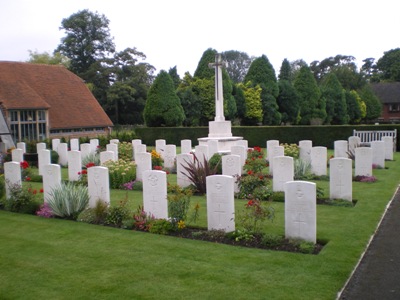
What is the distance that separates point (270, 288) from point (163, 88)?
26.5m

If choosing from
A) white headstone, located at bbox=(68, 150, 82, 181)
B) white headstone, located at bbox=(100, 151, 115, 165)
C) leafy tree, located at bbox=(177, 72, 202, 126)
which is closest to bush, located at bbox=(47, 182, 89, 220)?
white headstone, located at bbox=(68, 150, 82, 181)

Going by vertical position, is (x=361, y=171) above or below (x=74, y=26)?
below

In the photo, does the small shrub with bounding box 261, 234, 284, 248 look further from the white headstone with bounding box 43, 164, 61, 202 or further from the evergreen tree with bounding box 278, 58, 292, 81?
the evergreen tree with bounding box 278, 58, 292, 81

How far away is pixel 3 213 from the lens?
1005 centimetres

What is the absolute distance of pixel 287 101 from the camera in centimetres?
3725

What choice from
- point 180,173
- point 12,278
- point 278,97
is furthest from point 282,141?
point 12,278

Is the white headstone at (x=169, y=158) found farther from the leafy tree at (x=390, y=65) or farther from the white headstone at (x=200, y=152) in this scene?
the leafy tree at (x=390, y=65)

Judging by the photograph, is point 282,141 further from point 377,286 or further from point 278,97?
point 377,286

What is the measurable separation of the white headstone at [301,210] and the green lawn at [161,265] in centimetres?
40

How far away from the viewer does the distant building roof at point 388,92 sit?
192 ft

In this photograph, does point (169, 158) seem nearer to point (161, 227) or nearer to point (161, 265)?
point (161, 227)

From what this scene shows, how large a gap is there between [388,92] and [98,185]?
58699mm

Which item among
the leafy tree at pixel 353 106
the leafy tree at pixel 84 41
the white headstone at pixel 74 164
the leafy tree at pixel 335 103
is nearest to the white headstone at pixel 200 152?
the white headstone at pixel 74 164

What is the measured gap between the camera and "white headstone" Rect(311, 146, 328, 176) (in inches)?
549
